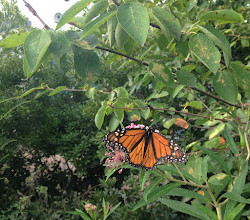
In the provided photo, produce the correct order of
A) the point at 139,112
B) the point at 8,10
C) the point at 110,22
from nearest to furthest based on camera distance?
the point at 110,22, the point at 139,112, the point at 8,10

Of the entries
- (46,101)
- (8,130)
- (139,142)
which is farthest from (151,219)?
(46,101)

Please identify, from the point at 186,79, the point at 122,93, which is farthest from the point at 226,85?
the point at 122,93

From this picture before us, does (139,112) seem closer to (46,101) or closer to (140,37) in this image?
(140,37)

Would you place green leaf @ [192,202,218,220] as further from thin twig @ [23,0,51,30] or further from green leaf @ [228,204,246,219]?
thin twig @ [23,0,51,30]

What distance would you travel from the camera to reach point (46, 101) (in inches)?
177

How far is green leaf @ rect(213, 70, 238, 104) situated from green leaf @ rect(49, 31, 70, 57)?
0.57 m

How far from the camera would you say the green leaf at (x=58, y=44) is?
0.69 m

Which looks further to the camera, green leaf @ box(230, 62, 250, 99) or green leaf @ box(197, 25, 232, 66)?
green leaf @ box(230, 62, 250, 99)

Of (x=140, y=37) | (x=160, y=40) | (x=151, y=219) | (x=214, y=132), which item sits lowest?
(x=151, y=219)

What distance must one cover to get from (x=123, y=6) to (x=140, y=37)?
125 mm

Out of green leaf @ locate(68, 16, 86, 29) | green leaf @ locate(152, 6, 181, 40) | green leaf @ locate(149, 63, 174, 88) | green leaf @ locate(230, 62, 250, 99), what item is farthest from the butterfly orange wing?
green leaf @ locate(68, 16, 86, 29)

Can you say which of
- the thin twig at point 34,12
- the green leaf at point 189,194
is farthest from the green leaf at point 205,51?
the green leaf at point 189,194

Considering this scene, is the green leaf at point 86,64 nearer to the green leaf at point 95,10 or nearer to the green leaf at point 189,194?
the green leaf at point 95,10

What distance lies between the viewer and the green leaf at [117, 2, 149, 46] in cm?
55
